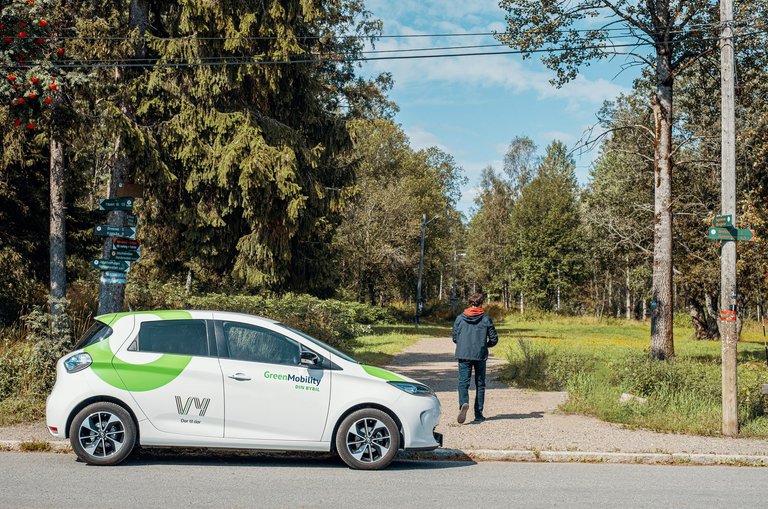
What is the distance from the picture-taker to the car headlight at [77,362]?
839 centimetres

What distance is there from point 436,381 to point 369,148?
4952cm

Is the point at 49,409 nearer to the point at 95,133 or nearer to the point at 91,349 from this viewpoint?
the point at 91,349

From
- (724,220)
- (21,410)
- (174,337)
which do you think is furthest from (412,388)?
(21,410)

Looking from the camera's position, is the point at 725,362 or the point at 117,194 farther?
the point at 117,194

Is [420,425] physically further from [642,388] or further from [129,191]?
[129,191]

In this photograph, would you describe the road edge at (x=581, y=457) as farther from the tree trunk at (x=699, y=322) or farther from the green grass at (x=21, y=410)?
the tree trunk at (x=699, y=322)

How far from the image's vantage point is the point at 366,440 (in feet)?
28.0

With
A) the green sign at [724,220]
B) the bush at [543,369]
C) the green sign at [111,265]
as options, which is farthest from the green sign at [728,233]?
the green sign at [111,265]

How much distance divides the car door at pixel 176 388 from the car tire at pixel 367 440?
1370 mm

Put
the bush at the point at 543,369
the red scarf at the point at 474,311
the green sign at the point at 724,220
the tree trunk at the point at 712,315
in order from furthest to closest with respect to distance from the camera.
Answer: the tree trunk at the point at 712,315, the bush at the point at 543,369, the red scarf at the point at 474,311, the green sign at the point at 724,220

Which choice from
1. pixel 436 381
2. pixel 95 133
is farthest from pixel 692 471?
pixel 95 133

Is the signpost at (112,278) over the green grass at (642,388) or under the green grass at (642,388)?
over

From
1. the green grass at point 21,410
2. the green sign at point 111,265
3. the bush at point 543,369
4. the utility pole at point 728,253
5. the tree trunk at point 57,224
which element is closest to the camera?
the green grass at point 21,410

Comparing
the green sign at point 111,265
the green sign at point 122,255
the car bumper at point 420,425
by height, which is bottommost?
the car bumper at point 420,425
